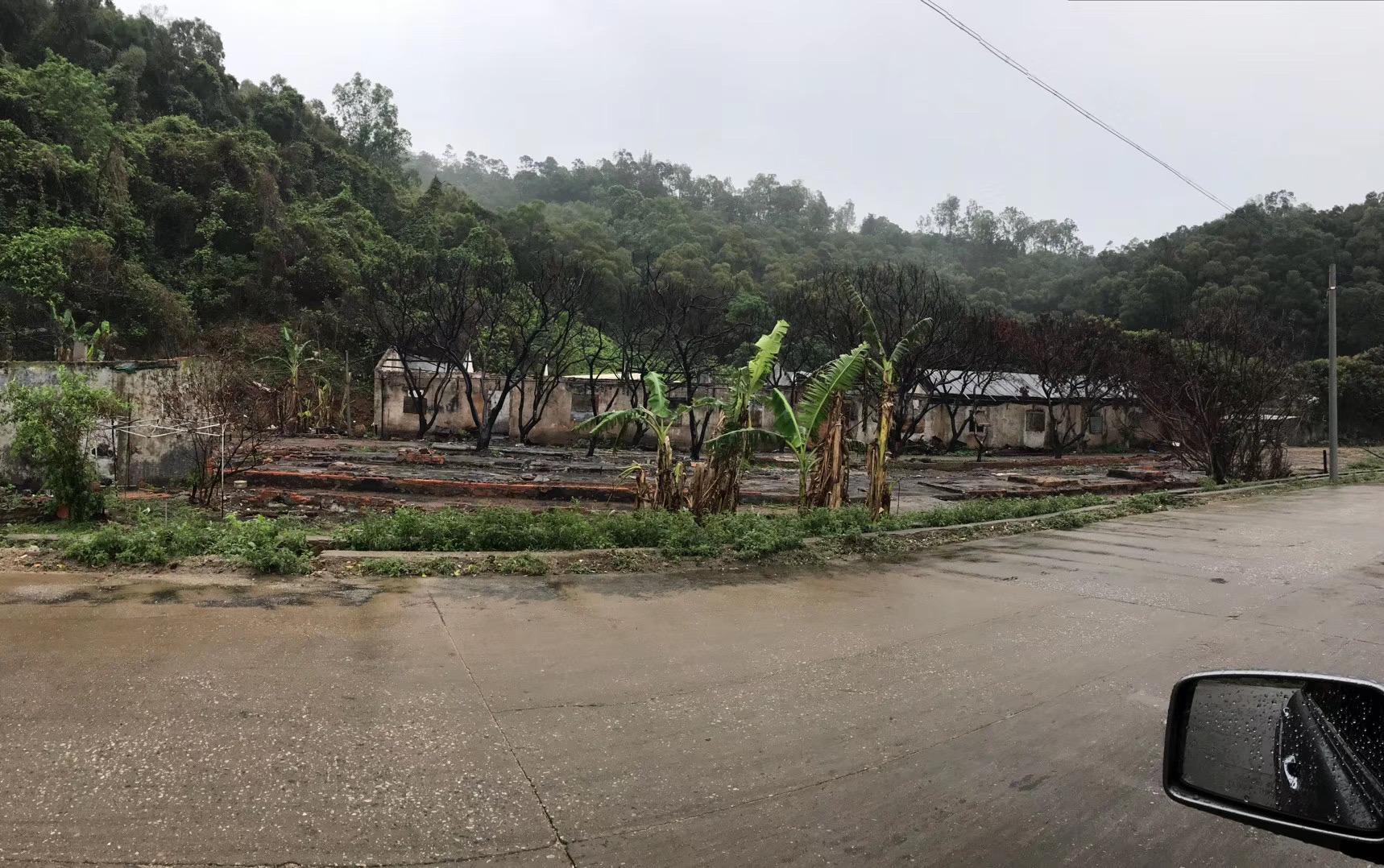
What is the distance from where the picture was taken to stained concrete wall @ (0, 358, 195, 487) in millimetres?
11461

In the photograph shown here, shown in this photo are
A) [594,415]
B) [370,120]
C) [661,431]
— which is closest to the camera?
[661,431]

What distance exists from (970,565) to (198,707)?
294 inches

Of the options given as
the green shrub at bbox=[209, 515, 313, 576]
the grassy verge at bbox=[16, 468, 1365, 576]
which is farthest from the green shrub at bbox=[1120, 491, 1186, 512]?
the green shrub at bbox=[209, 515, 313, 576]

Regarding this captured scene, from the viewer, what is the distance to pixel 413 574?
721 cm

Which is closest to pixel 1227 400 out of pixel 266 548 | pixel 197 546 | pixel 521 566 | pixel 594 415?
pixel 594 415

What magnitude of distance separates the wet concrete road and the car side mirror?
129 cm

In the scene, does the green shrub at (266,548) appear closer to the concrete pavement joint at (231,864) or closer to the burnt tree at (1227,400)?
the concrete pavement joint at (231,864)

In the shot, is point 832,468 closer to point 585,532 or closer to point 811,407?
point 811,407

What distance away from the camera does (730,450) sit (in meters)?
10.4

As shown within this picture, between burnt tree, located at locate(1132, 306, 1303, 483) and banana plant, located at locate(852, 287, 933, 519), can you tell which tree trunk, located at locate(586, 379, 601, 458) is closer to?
banana plant, located at locate(852, 287, 933, 519)

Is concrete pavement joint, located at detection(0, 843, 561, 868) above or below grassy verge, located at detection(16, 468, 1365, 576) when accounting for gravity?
below

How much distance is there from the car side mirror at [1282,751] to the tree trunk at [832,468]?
9.12 m

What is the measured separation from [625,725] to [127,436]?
12455mm

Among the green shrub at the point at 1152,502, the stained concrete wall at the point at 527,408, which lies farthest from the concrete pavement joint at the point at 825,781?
the stained concrete wall at the point at 527,408
